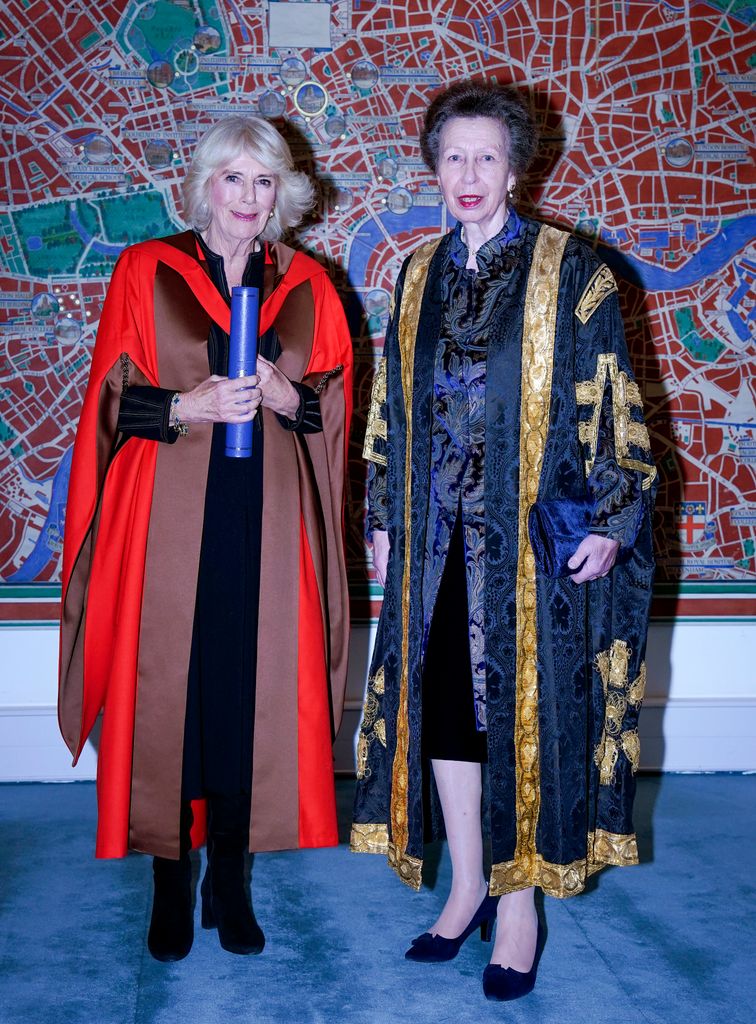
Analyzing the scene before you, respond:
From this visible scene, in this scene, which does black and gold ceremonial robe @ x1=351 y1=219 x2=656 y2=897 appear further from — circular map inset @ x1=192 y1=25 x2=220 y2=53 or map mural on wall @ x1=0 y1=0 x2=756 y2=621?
circular map inset @ x1=192 y1=25 x2=220 y2=53

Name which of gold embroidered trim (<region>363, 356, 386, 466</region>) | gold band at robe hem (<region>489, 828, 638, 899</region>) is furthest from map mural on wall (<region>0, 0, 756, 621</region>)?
gold band at robe hem (<region>489, 828, 638, 899</region>)

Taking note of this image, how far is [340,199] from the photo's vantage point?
3629mm

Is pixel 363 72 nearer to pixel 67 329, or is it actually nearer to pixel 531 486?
pixel 67 329

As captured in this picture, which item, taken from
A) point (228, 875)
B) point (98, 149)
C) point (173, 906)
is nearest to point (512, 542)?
point (228, 875)

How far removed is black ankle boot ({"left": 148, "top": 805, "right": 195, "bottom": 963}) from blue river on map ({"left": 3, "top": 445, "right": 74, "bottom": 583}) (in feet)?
4.71

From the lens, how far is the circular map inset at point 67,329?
354 cm

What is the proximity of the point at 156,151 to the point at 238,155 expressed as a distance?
4.46 ft

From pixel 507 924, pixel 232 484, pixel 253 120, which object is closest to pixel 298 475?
pixel 232 484

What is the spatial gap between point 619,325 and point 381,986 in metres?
1.42

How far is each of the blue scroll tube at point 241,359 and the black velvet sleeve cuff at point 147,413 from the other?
6.6 inches

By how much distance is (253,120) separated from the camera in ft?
7.59

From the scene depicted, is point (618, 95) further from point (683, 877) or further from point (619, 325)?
point (683, 877)

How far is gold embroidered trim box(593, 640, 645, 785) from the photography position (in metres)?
2.23

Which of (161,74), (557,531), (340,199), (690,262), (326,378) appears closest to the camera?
(557,531)
